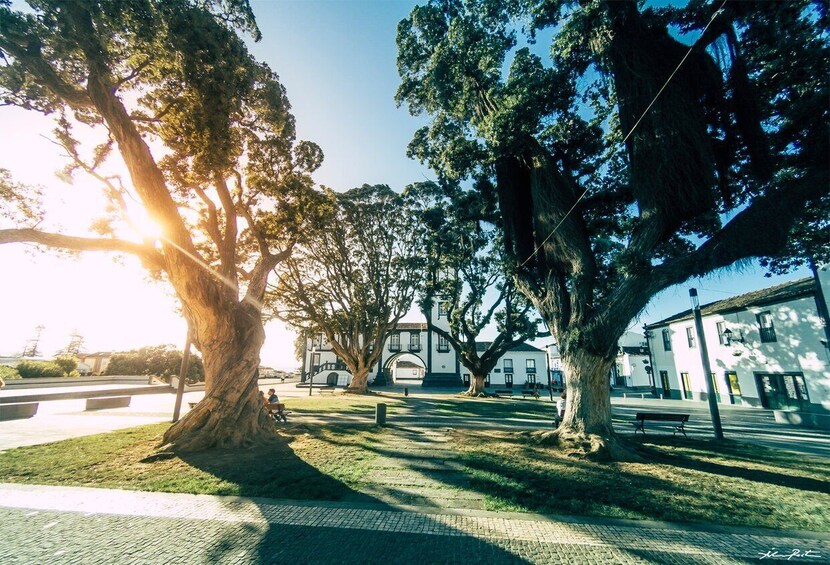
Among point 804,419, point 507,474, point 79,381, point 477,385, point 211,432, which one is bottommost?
point 507,474

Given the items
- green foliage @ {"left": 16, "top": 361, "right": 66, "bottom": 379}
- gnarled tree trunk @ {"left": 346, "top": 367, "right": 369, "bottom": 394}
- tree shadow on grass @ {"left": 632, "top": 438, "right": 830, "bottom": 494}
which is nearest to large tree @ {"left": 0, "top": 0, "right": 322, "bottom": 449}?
tree shadow on grass @ {"left": 632, "top": 438, "right": 830, "bottom": 494}

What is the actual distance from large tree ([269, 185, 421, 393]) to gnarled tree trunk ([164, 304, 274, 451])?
50.3 feet

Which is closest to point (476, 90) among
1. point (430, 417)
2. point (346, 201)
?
point (430, 417)

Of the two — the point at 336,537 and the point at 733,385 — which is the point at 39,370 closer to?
the point at 336,537

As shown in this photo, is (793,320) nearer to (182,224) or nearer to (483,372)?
(483,372)

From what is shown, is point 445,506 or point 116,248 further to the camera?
point 116,248

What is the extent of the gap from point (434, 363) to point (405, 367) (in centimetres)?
2632

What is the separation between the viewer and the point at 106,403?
16.6 m

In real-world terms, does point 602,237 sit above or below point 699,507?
above

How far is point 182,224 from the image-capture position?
948 centimetres

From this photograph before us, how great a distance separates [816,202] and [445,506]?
428 inches

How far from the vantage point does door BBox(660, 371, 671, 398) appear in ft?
94.3

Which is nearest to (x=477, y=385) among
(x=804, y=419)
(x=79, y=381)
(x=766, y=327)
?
(x=804, y=419)

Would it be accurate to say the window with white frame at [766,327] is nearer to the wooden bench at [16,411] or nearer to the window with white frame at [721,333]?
the window with white frame at [721,333]
